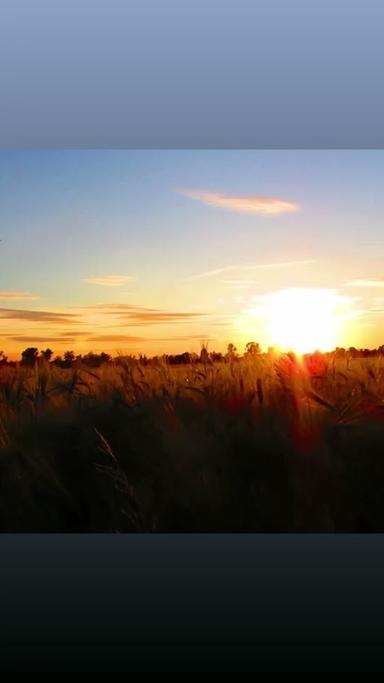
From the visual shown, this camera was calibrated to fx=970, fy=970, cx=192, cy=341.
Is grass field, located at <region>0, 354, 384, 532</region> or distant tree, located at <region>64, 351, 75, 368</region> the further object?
distant tree, located at <region>64, 351, 75, 368</region>

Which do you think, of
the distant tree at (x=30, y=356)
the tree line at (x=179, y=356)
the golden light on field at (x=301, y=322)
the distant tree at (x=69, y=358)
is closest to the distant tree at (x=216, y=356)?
the tree line at (x=179, y=356)

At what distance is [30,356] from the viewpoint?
286 cm

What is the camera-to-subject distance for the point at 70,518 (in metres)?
2.77

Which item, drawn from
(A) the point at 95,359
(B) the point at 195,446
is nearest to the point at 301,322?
(B) the point at 195,446

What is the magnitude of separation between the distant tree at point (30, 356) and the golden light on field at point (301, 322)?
690 millimetres

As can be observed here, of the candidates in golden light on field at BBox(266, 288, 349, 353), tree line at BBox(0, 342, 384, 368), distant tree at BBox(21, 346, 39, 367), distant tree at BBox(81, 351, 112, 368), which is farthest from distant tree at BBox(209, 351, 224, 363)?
distant tree at BBox(21, 346, 39, 367)

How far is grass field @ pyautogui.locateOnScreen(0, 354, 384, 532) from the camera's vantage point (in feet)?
9.07

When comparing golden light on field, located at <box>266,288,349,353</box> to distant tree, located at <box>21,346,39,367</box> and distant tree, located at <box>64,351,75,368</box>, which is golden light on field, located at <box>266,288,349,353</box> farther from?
distant tree, located at <box>21,346,39,367</box>

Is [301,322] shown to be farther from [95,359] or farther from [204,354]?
[95,359]

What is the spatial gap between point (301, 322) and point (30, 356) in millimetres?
806

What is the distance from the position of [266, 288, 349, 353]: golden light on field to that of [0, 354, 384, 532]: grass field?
0.06 meters
